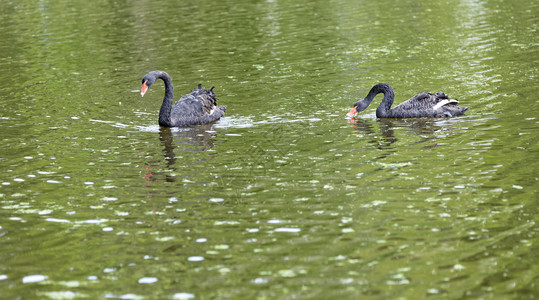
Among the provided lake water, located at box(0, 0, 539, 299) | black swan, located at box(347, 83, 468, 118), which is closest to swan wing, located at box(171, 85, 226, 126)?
lake water, located at box(0, 0, 539, 299)

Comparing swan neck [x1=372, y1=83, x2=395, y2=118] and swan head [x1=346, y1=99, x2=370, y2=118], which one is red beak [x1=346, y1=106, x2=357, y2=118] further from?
swan neck [x1=372, y1=83, x2=395, y2=118]

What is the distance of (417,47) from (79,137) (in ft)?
44.8

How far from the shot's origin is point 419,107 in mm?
17469

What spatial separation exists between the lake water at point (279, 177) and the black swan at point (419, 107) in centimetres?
25

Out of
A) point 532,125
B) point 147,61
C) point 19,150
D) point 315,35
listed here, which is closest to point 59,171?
point 19,150

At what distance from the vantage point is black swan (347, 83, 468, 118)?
17203 millimetres

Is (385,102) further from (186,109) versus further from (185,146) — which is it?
(185,146)

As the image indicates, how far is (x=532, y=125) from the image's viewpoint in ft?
50.5

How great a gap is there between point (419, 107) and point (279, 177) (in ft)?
18.8

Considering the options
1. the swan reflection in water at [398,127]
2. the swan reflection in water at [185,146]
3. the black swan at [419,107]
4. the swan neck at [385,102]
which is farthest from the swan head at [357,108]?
the swan reflection in water at [185,146]

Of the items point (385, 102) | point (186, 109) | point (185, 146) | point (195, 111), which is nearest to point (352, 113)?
point (385, 102)

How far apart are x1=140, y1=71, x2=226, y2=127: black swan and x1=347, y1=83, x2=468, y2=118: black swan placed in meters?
3.33

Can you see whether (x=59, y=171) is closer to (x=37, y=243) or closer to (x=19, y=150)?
(x=19, y=150)

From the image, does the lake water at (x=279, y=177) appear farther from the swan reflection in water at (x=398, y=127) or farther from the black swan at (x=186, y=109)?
the black swan at (x=186, y=109)
